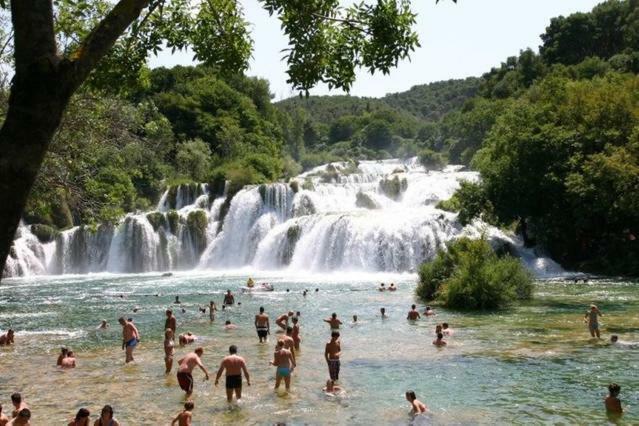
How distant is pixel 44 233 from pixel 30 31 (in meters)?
53.6

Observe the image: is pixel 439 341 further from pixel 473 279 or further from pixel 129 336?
pixel 129 336

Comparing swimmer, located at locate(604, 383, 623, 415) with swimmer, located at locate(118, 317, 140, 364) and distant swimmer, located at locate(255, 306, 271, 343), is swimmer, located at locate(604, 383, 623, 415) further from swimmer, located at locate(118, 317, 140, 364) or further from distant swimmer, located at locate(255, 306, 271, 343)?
swimmer, located at locate(118, 317, 140, 364)

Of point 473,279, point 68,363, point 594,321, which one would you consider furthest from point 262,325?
point 473,279

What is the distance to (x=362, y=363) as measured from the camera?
17438 millimetres

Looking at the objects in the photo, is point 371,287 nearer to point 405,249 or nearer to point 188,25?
point 405,249

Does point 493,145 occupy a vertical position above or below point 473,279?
above

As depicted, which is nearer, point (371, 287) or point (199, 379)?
point (199, 379)

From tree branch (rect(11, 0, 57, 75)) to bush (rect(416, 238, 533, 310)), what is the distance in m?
25.4

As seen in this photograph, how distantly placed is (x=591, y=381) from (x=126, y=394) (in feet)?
35.9

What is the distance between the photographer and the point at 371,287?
35531 millimetres

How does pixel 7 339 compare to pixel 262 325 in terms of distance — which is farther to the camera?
pixel 7 339

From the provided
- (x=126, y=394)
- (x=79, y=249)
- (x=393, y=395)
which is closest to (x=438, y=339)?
(x=393, y=395)

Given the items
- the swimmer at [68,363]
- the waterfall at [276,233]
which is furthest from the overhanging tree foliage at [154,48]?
the waterfall at [276,233]

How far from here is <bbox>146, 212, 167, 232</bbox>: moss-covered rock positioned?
52219 mm
